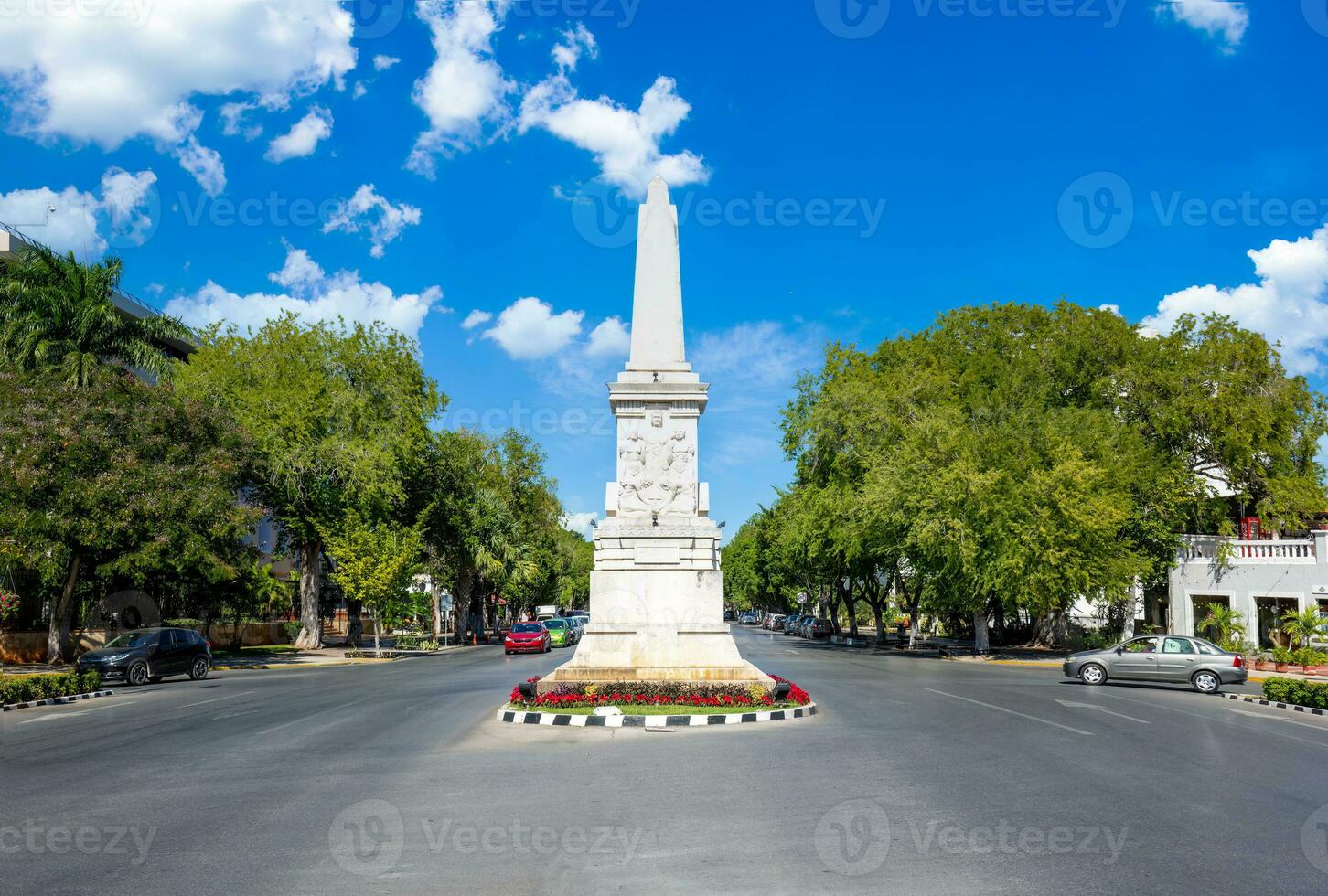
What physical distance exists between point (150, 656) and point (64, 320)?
14998mm

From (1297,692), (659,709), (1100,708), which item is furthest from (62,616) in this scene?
(1297,692)

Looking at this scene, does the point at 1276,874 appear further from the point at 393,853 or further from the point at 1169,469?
the point at 1169,469

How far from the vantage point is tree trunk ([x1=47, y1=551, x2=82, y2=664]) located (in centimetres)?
2864

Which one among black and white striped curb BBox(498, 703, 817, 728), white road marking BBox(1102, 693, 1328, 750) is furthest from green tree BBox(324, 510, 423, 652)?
white road marking BBox(1102, 693, 1328, 750)

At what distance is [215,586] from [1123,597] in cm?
3699

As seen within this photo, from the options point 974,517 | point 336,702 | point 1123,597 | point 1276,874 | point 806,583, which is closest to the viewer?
point 1276,874

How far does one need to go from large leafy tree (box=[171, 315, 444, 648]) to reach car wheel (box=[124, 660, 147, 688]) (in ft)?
42.8

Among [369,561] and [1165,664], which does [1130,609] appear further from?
[369,561]

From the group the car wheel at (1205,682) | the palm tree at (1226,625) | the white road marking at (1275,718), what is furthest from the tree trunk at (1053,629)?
the white road marking at (1275,718)

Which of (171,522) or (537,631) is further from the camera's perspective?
(537,631)

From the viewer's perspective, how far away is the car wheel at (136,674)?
25094mm

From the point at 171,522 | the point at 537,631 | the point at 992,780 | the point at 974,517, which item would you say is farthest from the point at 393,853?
the point at 537,631

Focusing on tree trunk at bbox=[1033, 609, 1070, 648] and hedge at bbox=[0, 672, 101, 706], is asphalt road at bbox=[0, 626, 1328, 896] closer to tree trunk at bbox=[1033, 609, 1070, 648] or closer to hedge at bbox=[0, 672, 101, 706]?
hedge at bbox=[0, 672, 101, 706]

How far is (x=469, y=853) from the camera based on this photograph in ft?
23.7
